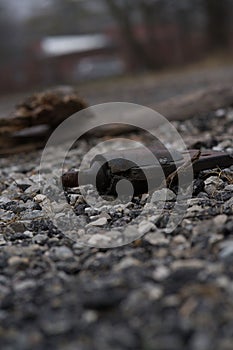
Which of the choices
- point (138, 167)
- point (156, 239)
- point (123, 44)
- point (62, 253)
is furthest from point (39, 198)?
point (123, 44)

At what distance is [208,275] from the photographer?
125cm

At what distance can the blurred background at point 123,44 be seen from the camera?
1191 cm

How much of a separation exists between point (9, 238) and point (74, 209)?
0.33 meters

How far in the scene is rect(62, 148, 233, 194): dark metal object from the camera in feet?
6.88

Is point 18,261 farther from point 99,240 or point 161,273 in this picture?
point 161,273

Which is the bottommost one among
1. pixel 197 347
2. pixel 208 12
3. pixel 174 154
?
pixel 197 347

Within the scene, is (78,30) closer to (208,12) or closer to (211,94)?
(208,12)

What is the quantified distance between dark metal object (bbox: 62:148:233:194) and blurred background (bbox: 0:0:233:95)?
364 inches

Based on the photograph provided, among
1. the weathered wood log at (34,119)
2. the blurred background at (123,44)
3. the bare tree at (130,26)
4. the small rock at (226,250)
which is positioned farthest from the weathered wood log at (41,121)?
the bare tree at (130,26)

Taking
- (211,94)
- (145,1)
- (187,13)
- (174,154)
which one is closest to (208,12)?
(187,13)

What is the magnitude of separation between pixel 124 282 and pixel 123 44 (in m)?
12.1

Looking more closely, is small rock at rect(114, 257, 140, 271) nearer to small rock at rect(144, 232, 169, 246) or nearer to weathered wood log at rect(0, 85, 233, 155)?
small rock at rect(144, 232, 169, 246)

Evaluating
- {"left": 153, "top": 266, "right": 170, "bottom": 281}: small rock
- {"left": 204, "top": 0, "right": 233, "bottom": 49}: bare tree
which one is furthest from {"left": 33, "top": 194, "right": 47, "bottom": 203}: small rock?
{"left": 204, "top": 0, "right": 233, "bottom": 49}: bare tree

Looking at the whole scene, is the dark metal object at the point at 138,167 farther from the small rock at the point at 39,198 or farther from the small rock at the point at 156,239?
the small rock at the point at 156,239
